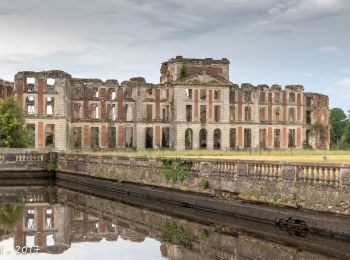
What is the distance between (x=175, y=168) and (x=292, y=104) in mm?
58093

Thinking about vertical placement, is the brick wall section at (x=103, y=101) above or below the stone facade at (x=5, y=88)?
below

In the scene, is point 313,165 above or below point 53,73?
below

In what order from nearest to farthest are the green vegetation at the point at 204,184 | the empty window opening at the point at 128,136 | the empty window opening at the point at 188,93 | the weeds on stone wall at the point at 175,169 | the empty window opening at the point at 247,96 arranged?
the green vegetation at the point at 204,184 < the weeds on stone wall at the point at 175,169 < the empty window opening at the point at 188,93 < the empty window opening at the point at 128,136 < the empty window opening at the point at 247,96

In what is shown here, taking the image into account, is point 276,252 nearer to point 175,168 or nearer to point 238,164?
point 238,164

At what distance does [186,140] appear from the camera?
261 feet

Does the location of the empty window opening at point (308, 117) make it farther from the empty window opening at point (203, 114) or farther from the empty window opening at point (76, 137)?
the empty window opening at point (76, 137)

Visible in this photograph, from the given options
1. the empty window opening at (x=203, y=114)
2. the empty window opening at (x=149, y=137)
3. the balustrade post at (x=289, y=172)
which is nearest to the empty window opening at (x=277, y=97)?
the empty window opening at (x=203, y=114)

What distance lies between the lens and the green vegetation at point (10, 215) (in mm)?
20500

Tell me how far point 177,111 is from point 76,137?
553 inches

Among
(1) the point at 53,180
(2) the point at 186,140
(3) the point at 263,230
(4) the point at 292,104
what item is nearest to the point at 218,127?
(2) the point at 186,140

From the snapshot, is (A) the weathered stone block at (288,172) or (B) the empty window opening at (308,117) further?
(B) the empty window opening at (308,117)

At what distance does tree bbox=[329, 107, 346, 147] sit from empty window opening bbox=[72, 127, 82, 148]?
6355cm

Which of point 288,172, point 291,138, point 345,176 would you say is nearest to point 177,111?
point 291,138

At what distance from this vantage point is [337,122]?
126312 mm
